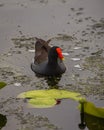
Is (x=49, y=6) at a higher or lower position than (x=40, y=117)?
higher

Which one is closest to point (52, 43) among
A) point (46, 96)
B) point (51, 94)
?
point (51, 94)

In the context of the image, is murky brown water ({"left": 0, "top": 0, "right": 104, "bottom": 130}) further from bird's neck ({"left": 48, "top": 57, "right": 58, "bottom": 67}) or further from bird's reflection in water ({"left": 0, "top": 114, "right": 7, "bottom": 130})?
bird's neck ({"left": 48, "top": 57, "right": 58, "bottom": 67})

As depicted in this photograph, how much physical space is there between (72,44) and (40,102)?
3.09 metres

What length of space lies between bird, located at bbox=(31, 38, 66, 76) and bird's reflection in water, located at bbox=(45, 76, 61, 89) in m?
0.09

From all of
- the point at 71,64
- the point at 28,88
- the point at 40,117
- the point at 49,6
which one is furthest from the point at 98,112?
the point at 49,6

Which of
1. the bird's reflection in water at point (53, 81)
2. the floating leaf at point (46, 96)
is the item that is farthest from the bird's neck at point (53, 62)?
the floating leaf at point (46, 96)

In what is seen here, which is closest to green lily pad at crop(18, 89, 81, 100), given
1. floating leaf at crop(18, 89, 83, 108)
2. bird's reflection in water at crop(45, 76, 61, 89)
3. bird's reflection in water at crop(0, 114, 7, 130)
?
floating leaf at crop(18, 89, 83, 108)

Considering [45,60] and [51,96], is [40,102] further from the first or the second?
[45,60]

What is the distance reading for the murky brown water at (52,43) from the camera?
9.14 meters

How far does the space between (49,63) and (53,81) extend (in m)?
0.47

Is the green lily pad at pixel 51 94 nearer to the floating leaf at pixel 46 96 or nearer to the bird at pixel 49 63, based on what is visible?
the floating leaf at pixel 46 96

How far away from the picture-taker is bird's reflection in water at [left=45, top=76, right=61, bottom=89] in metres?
10.4

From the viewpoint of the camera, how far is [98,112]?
28.3 ft

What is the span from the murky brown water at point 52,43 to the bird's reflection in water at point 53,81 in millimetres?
51
